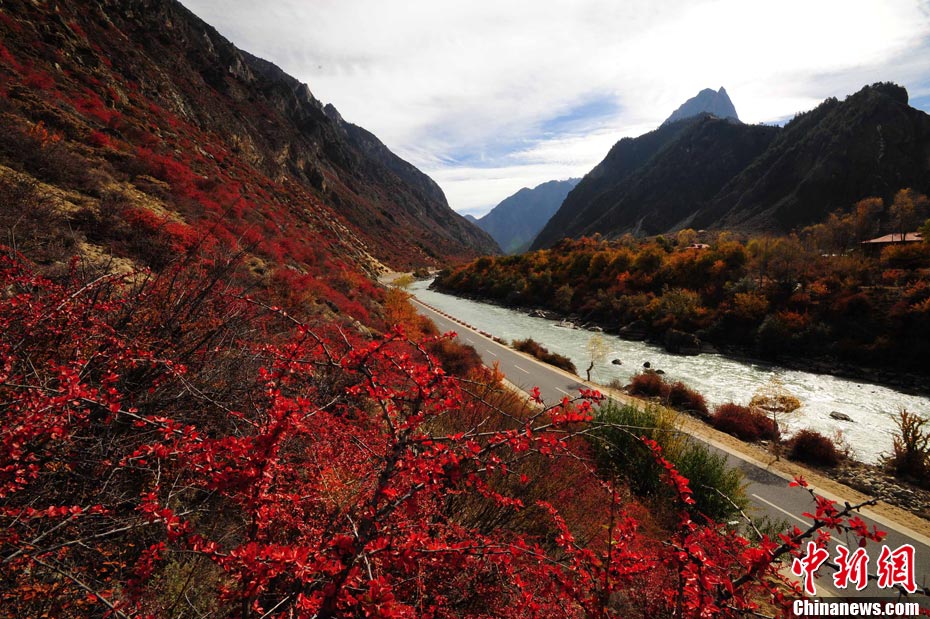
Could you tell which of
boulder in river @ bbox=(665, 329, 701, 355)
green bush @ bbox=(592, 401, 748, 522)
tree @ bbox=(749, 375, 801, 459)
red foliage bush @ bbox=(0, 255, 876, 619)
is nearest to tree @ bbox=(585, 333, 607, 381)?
boulder in river @ bbox=(665, 329, 701, 355)

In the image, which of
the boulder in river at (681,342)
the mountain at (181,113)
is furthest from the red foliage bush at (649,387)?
the mountain at (181,113)

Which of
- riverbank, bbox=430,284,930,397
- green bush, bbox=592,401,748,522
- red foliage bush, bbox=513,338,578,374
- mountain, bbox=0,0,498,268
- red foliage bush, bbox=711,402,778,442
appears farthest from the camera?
red foliage bush, bbox=513,338,578,374

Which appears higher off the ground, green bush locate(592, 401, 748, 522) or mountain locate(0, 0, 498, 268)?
mountain locate(0, 0, 498, 268)

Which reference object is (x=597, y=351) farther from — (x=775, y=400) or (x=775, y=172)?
(x=775, y=172)

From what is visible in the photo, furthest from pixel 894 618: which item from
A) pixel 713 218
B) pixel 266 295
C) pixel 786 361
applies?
pixel 713 218

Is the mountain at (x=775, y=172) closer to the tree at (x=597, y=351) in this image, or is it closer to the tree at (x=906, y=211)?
the tree at (x=906, y=211)

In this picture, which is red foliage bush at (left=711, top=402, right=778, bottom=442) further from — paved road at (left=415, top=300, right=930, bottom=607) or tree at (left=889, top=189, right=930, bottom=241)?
tree at (left=889, top=189, right=930, bottom=241)

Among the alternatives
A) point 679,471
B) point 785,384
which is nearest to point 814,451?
point 679,471
